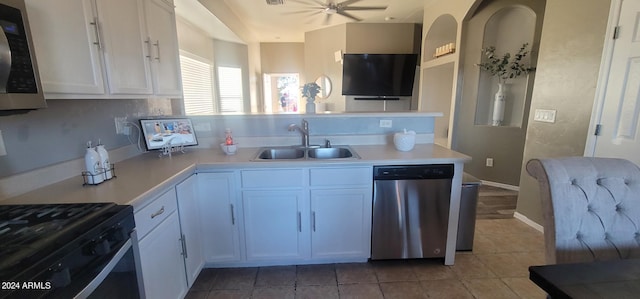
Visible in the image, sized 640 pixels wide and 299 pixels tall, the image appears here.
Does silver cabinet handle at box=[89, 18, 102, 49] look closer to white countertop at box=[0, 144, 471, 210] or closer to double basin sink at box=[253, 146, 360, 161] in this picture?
white countertop at box=[0, 144, 471, 210]

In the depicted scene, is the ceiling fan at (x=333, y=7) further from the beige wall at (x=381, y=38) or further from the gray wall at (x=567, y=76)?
the gray wall at (x=567, y=76)

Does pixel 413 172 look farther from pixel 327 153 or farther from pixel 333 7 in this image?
pixel 333 7

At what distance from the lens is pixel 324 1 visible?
4.27 meters

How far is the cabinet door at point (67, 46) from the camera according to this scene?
111cm

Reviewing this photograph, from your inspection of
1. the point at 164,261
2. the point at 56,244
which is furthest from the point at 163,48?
the point at 56,244

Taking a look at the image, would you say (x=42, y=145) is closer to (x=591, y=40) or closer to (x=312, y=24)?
(x=591, y=40)

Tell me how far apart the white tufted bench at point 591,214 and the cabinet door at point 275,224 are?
141 centimetres

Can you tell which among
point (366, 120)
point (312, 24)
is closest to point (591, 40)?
point (366, 120)

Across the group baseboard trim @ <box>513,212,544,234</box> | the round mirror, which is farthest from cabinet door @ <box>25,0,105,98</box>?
the round mirror

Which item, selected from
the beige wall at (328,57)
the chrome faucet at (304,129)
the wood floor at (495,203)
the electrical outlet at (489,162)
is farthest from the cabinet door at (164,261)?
the beige wall at (328,57)

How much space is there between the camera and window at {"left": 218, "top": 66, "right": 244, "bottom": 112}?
5.68 meters

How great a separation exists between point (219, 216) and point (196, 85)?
3451 mm

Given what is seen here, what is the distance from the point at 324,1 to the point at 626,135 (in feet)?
12.8

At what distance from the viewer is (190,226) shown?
5.92 feet
